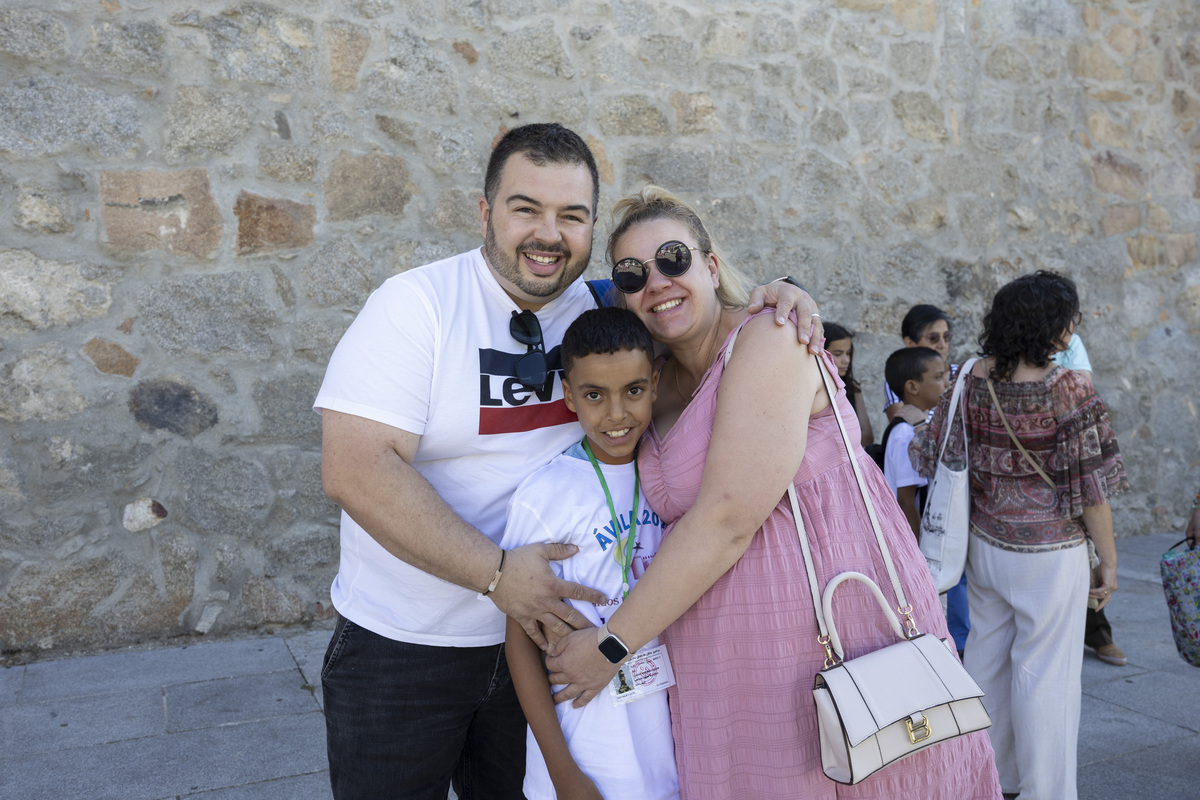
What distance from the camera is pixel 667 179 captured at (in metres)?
4.83

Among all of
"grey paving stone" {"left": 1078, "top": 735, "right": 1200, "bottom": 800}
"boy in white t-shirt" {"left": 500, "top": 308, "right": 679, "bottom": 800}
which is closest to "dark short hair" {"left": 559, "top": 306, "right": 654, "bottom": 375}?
"boy in white t-shirt" {"left": 500, "top": 308, "right": 679, "bottom": 800}

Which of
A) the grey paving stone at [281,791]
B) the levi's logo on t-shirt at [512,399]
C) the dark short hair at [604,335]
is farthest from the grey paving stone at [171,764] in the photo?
the dark short hair at [604,335]

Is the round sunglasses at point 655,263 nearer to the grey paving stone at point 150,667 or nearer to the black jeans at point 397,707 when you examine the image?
the black jeans at point 397,707

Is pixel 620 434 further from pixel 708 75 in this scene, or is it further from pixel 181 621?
pixel 708 75

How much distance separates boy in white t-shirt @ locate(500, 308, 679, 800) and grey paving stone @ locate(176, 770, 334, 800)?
120 cm

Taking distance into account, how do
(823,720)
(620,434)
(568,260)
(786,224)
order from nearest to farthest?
(823,720), (620,434), (568,260), (786,224)

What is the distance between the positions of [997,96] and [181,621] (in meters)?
5.72

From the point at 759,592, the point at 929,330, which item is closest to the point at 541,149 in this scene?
the point at 759,592

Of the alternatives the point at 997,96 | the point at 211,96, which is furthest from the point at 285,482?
the point at 997,96

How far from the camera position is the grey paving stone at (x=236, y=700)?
305cm

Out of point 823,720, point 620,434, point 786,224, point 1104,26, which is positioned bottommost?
point 823,720

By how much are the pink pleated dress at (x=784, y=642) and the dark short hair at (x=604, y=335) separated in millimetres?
213

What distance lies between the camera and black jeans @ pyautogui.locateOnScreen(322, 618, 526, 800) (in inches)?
72.5

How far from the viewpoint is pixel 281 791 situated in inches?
103
